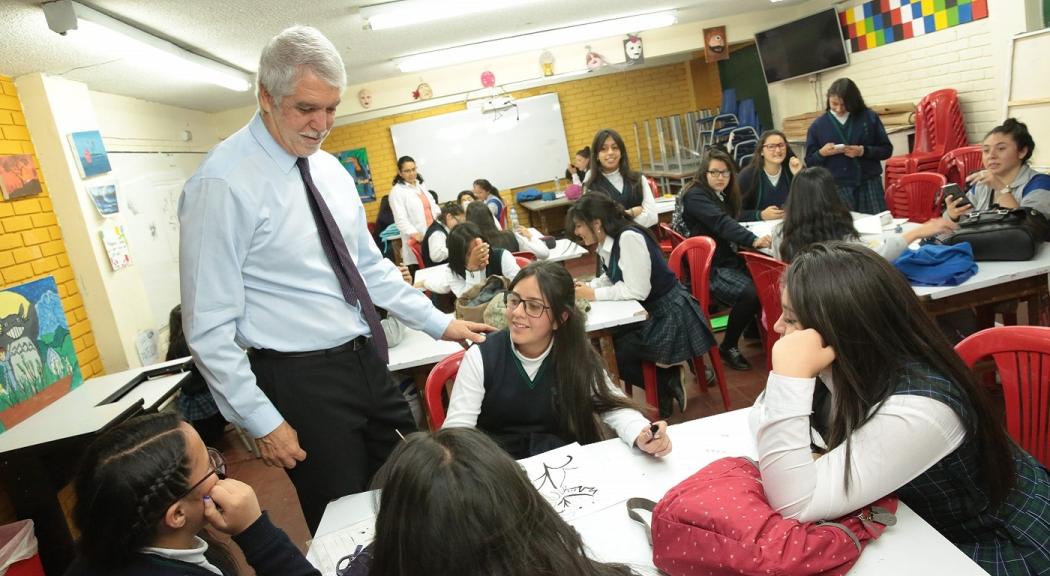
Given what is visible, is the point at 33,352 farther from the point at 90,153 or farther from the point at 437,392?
the point at 437,392

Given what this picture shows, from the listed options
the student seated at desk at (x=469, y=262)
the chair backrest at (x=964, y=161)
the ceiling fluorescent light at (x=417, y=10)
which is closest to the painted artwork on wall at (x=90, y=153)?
the ceiling fluorescent light at (x=417, y=10)

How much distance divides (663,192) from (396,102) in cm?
403

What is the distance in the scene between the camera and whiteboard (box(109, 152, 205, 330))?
5.79 m

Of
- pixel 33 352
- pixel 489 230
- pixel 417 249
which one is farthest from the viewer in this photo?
pixel 417 249

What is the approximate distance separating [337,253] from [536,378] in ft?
2.39

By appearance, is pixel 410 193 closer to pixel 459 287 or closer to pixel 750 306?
pixel 459 287

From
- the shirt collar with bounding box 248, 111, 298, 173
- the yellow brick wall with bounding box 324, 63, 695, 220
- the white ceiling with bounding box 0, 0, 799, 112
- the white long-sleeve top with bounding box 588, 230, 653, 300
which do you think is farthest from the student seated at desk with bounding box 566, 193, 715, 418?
the yellow brick wall with bounding box 324, 63, 695, 220

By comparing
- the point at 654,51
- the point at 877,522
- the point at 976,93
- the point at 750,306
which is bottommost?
the point at 750,306

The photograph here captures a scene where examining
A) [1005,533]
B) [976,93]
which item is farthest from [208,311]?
[976,93]

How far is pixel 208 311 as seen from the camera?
5.45 feet

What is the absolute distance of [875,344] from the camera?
1353mm

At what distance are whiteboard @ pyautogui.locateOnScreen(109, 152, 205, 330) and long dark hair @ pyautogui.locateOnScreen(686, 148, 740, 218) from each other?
4033 mm

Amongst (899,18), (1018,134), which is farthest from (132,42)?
(899,18)

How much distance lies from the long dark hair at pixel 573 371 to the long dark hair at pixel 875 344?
74 cm
